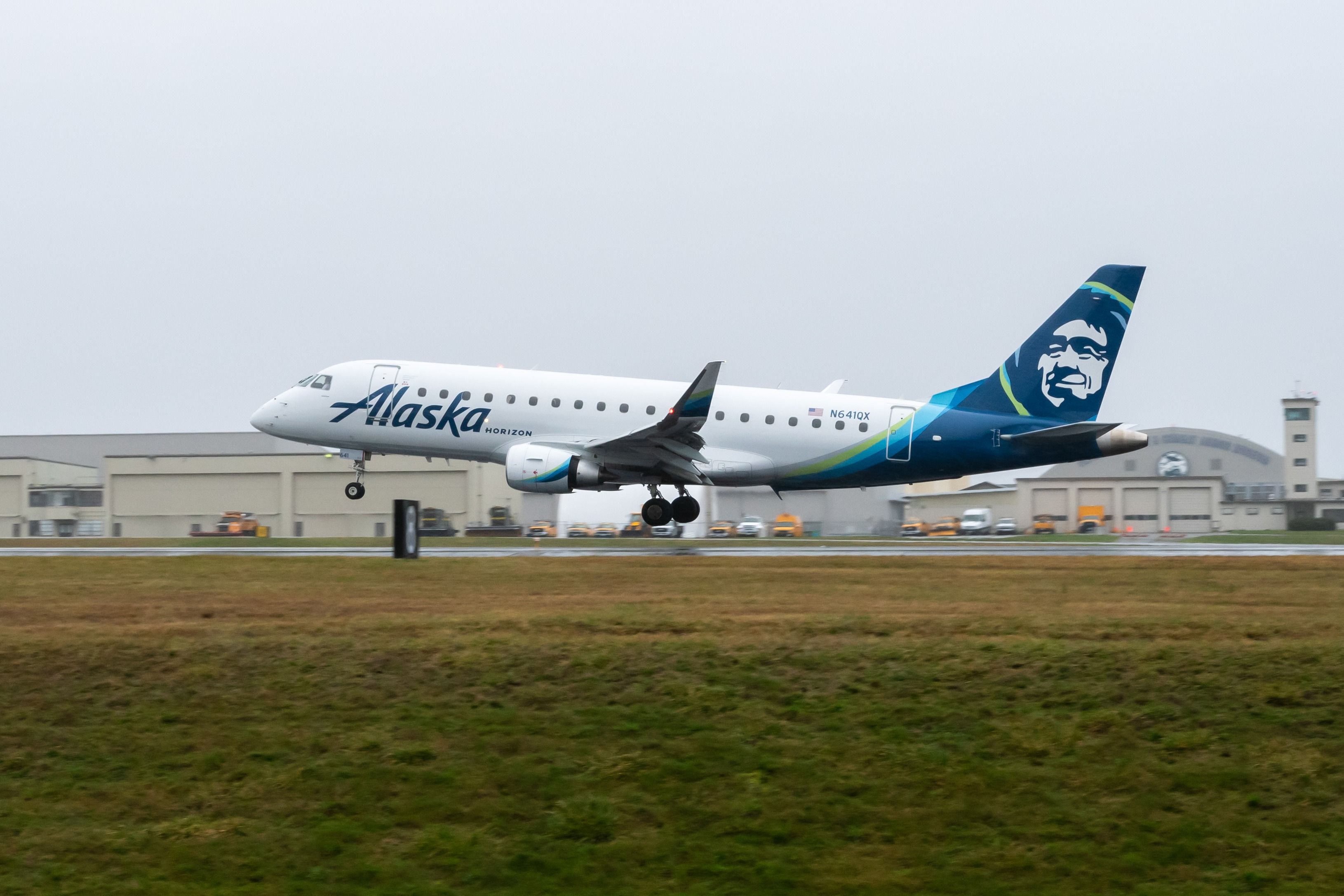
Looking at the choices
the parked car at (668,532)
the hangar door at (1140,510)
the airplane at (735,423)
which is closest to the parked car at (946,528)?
the hangar door at (1140,510)

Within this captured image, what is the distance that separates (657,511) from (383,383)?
7719 millimetres

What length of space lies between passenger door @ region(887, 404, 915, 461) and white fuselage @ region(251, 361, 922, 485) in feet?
0.58

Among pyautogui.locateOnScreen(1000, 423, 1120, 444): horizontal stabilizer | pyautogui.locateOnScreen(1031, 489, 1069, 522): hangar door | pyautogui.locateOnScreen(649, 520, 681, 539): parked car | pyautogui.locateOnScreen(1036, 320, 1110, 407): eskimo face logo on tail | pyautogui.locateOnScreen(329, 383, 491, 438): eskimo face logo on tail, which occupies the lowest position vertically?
pyautogui.locateOnScreen(649, 520, 681, 539): parked car

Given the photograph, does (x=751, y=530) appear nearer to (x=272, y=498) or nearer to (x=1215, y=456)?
(x=272, y=498)

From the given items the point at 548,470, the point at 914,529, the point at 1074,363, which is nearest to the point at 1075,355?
the point at 1074,363

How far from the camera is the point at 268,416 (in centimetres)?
3522

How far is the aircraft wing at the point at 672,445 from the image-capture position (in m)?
30.2

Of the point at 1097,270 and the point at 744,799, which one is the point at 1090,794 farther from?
the point at 1097,270

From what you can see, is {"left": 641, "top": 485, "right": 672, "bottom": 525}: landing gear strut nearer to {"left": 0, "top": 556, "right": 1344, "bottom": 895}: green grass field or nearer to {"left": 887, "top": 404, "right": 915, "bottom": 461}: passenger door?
{"left": 887, "top": 404, "right": 915, "bottom": 461}: passenger door

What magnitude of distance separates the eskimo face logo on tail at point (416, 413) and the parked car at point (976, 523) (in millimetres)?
37993

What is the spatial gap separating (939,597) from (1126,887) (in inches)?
357

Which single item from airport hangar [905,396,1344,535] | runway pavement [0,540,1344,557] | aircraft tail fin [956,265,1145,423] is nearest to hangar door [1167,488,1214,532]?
airport hangar [905,396,1344,535]

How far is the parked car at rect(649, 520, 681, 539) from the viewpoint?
4584 centimetres

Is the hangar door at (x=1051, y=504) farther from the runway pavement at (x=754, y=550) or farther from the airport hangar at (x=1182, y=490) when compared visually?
the runway pavement at (x=754, y=550)
